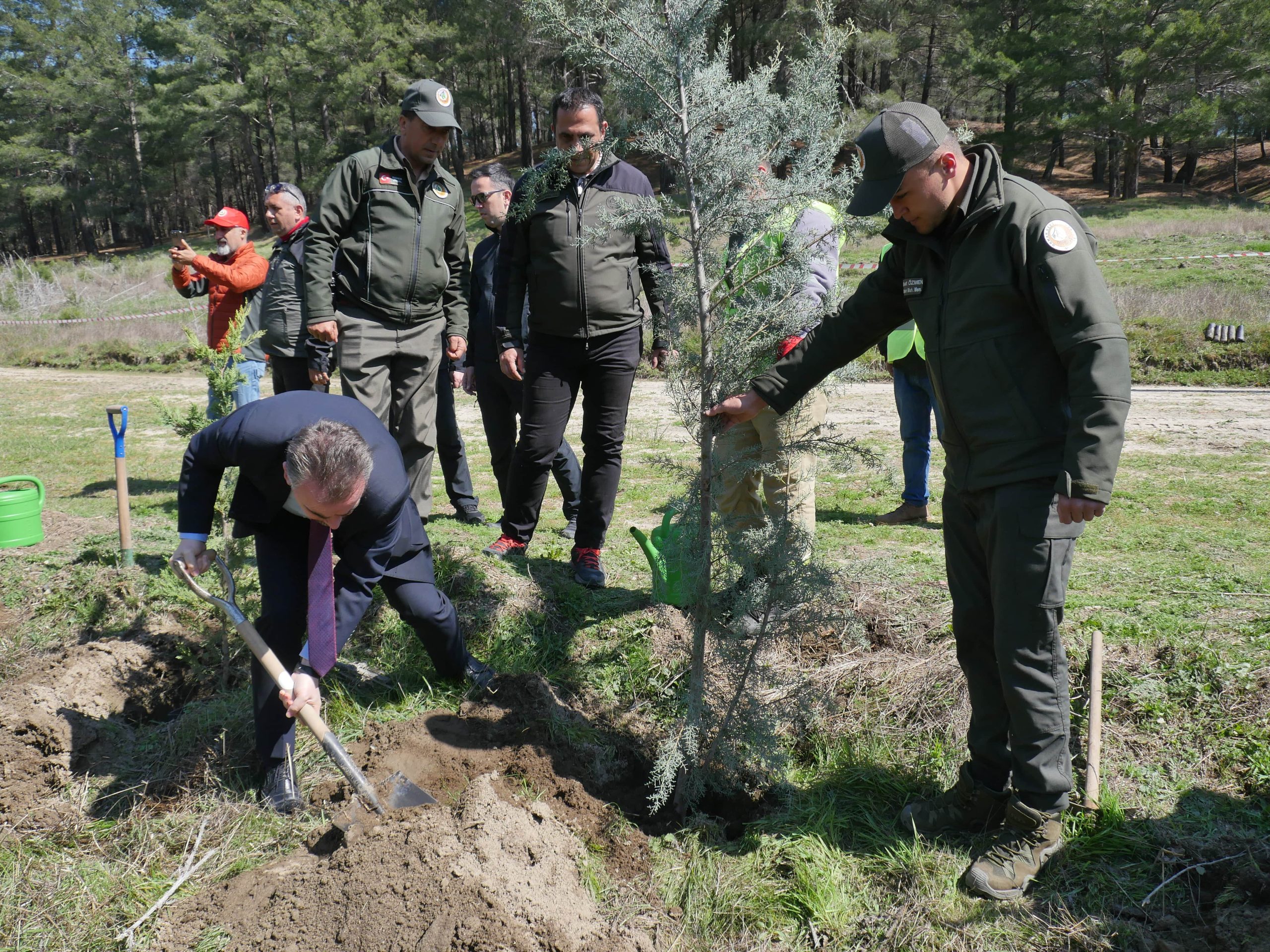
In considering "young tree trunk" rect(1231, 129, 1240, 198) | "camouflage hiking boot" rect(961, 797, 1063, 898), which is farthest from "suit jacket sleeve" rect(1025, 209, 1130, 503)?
"young tree trunk" rect(1231, 129, 1240, 198)

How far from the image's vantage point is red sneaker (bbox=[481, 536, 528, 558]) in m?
4.81

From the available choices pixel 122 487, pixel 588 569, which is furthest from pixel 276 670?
pixel 122 487

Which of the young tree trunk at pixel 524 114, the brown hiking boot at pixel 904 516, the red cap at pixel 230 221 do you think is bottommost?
the brown hiking boot at pixel 904 516

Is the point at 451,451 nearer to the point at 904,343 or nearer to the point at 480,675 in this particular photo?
the point at 480,675

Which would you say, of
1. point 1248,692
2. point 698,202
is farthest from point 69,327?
point 1248,692

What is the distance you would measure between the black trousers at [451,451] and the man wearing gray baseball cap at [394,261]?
84 cm

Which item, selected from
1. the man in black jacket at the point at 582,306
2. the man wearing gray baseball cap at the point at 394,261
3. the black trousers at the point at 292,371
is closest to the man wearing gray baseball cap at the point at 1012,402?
the man in black jacket at the point at 582,306

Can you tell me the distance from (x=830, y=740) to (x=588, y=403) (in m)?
1.96

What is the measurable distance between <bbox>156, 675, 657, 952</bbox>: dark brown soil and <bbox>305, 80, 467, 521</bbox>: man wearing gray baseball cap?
2289 mm

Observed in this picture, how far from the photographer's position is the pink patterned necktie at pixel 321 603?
10.0 feet

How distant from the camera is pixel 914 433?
613cm

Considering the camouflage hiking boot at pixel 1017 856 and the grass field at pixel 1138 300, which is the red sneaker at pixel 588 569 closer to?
the grass field at pixel 1138 300

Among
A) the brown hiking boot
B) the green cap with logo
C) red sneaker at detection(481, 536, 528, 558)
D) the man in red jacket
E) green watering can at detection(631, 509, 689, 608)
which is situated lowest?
the brown hiking boot

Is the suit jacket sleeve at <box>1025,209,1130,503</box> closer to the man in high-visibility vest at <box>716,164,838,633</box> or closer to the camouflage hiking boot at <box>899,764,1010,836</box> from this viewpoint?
the man in high-visibility vest at <box>716,164,838,633</box>
